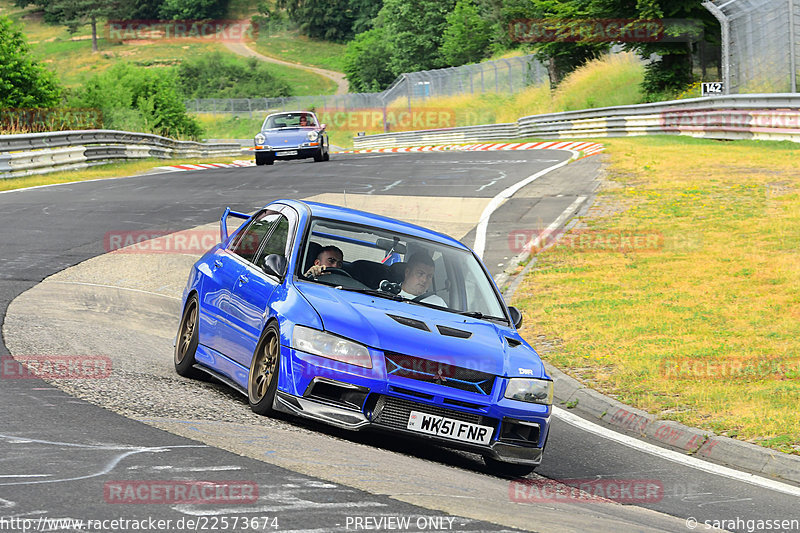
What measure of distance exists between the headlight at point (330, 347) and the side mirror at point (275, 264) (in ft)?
2.90

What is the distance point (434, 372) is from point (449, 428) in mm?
364

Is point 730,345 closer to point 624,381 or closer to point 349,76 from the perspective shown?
point 624,381

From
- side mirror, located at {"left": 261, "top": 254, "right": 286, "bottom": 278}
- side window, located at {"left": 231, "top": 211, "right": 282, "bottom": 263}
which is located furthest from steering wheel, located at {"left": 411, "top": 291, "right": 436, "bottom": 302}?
side window, located at {"left": 231, "top": 211, "right": 282, "bottom": 263}

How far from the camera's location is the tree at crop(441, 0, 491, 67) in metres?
99.6

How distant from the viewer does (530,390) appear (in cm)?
693

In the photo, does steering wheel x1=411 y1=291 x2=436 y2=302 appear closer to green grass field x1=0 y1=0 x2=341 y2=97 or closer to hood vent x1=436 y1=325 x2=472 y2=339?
hood vent x1=436 y1=325 x2=472 y2=339

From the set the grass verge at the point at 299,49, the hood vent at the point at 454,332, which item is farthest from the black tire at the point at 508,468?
the grass verge at the point at 299,49

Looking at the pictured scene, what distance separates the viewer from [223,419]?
679cm

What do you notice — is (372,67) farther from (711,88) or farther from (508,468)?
(508,468)

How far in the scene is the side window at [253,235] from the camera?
8555 mm

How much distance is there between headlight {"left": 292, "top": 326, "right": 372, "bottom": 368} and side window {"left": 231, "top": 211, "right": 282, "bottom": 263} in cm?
179

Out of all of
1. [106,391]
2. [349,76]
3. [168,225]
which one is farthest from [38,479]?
[349,76]

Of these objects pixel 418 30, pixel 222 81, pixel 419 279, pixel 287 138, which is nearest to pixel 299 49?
pixel 222 81

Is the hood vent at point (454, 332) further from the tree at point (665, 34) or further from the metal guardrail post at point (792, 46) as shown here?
the tree at point (665, 34)
